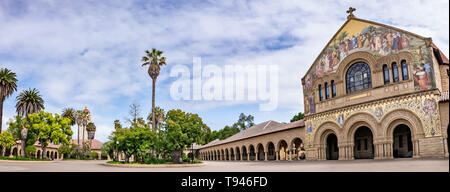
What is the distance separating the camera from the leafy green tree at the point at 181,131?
2916 cm

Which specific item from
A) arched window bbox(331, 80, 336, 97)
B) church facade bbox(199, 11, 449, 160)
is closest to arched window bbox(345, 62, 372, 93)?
church facade bbox(199, 11, 449, 160)

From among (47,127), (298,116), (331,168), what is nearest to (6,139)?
(47,127)

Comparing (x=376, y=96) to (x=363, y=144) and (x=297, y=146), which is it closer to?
(x=363, y=144)

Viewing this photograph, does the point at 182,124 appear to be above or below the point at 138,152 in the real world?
above

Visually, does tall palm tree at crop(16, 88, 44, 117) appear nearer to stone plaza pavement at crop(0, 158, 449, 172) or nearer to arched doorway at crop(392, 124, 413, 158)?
stone plaza pavement at crop(0, 158, 449, 172)

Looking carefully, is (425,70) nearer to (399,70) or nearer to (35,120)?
(399,70)

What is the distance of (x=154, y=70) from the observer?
36.6m

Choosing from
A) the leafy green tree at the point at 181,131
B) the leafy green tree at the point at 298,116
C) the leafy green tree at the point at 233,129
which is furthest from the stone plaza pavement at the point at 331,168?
the leafy green tree at the point at 233,129

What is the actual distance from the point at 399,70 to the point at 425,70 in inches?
72.9

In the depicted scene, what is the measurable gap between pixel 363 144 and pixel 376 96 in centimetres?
623

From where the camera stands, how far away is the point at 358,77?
2936cm

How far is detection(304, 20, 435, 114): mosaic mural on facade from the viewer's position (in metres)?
24.7

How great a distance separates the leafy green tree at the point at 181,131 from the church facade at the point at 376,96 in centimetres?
1141
